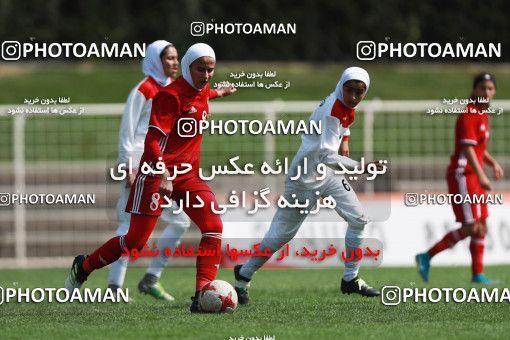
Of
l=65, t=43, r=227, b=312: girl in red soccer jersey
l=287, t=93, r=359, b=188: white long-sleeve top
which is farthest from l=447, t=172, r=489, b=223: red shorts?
l=65, t=43, r=227, b=312: girl in red soccer jersey

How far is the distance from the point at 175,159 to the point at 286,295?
7.53ft

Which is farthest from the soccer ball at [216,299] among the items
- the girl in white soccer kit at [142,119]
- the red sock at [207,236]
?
the girl in white soccer kit at [142,119]

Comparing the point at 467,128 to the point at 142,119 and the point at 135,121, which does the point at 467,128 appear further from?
the point at 135,121

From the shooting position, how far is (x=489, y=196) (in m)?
13.5

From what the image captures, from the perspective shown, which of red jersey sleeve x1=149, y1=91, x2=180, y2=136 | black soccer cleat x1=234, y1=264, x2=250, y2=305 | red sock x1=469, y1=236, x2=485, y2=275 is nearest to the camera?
red jersey sleeve x1=149, y1=91, x2=180, y2=136

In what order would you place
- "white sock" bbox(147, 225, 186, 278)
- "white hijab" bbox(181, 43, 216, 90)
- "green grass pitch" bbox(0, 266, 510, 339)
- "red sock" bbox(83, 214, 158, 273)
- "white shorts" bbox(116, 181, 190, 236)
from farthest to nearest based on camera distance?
"white sock" bbox(147, 225, 186, 278)
"white shorts" bbox(116, 181, 190, 236)
"red sock" bbox(83, 214, 158, 273)
"white hijab" bbox(181, 43, 216, 90)
"green grass pitch" bbox(0, 266, 510, 339)

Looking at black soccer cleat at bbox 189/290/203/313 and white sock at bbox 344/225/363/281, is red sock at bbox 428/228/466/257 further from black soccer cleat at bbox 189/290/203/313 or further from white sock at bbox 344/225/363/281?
black soccer cleat at bbox 189/290/203/313

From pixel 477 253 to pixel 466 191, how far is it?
0.75m

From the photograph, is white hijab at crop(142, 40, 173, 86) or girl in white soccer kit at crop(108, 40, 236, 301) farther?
white hijab at crop(142, 40, 173, 86)

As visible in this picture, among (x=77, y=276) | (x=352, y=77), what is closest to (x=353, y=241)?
(x=352, y=77)

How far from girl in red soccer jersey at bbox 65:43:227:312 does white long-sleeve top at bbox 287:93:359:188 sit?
41.7 inches

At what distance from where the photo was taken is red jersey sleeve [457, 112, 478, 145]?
1333cm

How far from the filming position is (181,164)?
34.1 feet

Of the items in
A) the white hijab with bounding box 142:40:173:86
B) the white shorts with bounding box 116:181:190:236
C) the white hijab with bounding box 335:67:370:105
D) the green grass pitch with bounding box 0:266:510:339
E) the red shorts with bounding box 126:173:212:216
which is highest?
the white hijab with bounding box 142:40:173:86
